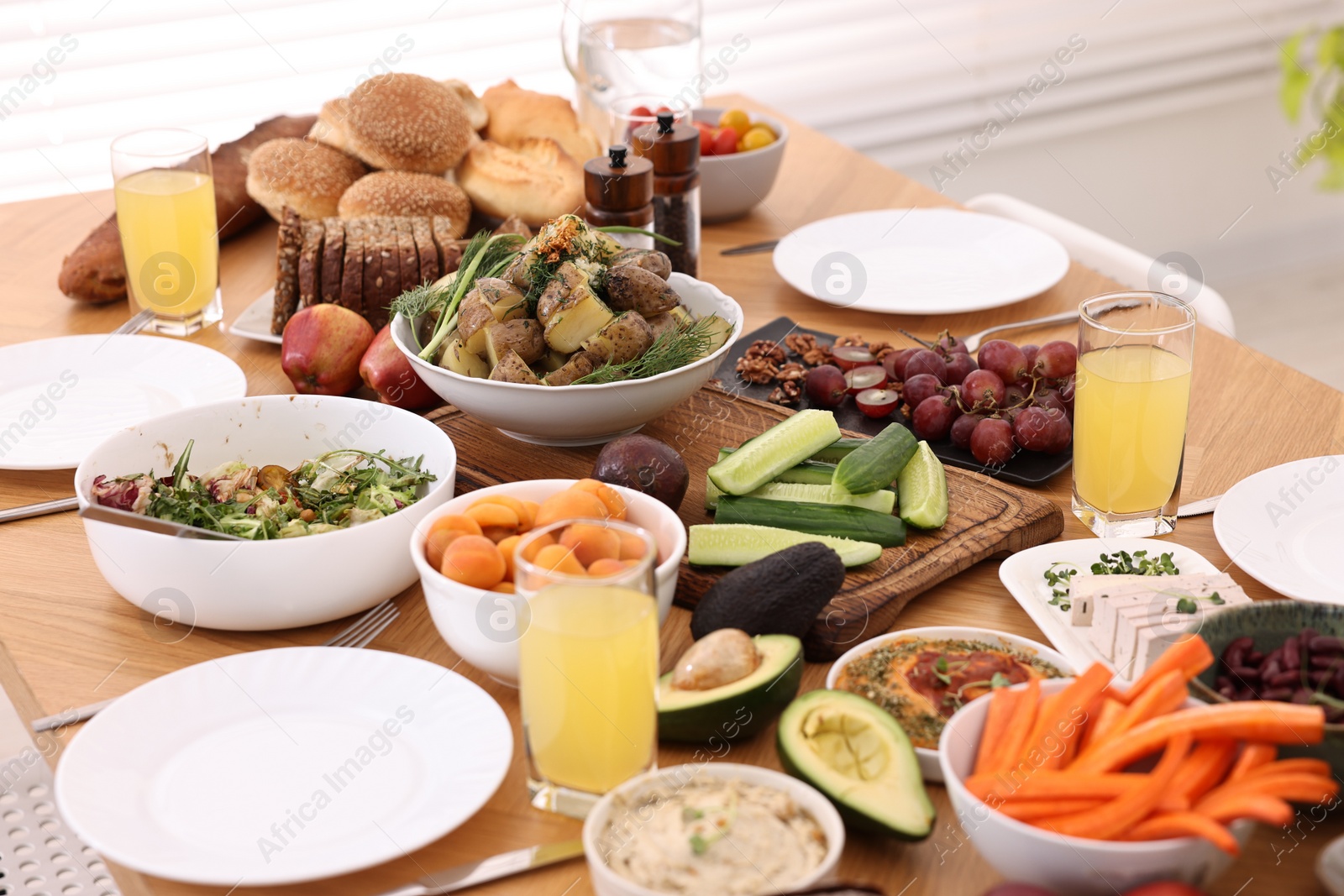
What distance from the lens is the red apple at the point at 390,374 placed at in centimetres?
169

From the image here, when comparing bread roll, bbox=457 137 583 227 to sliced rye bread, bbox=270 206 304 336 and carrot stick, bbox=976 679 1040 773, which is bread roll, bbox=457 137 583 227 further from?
carrot stick, bbox=976 679 1040 773

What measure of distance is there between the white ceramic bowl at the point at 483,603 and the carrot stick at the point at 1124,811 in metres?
0.38

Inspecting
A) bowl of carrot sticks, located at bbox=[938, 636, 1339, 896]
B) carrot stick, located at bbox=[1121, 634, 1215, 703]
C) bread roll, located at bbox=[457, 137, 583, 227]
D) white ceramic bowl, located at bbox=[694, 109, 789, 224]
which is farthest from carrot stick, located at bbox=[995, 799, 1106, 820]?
white ceramic bowl, located at bbox=[694, 109, 789, 224]

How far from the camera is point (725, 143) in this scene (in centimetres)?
235

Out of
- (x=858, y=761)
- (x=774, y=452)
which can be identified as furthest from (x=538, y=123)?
(x=858, y=761)

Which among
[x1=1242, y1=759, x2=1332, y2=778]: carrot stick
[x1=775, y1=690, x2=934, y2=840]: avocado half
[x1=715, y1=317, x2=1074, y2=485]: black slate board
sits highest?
[x1=1242, y1=759, x2=1332, y2=778]: carrot stick

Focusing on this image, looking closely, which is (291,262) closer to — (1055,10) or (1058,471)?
(1058,471)

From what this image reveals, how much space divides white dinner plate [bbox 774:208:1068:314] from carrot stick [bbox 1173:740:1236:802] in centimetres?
116

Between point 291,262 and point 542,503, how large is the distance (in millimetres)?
817

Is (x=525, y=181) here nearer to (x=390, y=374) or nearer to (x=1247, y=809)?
(x=390, y=374)

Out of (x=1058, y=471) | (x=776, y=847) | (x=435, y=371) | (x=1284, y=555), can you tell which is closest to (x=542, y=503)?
(x=435, y=371)

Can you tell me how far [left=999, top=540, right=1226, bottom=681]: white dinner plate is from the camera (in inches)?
47.2

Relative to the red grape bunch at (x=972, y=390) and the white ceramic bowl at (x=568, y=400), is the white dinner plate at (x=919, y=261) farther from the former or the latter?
the white ceramic bowl at (x=568, y=400)

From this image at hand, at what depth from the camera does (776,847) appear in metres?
0.87
